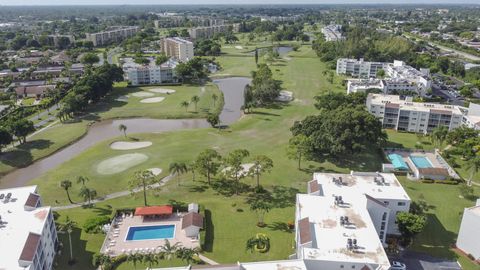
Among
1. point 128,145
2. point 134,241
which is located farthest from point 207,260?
point 128,145

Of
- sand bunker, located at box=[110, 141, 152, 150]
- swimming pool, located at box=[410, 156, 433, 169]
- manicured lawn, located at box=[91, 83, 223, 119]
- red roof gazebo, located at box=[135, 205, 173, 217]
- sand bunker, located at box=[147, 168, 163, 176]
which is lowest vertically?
sand bunker, located at box=[110, 141, 152, 150]

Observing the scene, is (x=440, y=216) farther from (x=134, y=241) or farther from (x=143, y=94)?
(x=143, y=94)

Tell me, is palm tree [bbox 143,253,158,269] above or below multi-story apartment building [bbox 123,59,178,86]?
below

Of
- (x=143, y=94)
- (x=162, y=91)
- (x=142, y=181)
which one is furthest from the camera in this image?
(x=162, y=91)

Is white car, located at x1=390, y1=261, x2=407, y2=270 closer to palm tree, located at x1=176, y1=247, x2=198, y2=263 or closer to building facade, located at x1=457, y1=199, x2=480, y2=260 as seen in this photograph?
building facade, located at x1=457, y1=199, x2=480, y2=260

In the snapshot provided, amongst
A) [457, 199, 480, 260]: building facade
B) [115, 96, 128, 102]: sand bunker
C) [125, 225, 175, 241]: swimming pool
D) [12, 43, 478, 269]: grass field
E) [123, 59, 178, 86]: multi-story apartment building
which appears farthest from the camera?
[123, 59, 178, 86]: multi-story apartment building

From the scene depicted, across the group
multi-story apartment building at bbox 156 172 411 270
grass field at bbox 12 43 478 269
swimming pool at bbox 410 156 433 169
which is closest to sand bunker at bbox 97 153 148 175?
grass field at bbox 12 43 478 269
